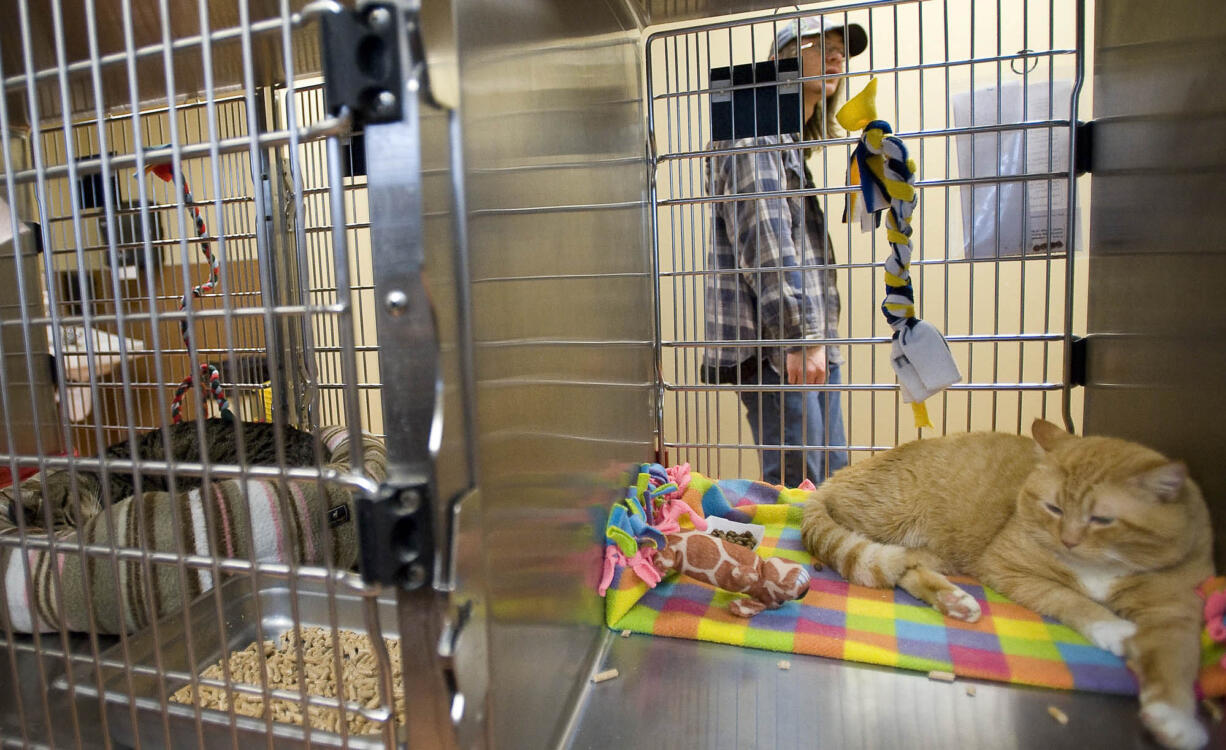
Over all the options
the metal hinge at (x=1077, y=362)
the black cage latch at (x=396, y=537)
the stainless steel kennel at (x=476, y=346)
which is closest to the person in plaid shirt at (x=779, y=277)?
the stainless steel kennel at (x=476, y=346)

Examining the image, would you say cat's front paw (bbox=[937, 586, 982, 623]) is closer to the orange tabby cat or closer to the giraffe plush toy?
the orange tabby cat

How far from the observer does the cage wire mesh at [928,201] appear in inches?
A: 31.6

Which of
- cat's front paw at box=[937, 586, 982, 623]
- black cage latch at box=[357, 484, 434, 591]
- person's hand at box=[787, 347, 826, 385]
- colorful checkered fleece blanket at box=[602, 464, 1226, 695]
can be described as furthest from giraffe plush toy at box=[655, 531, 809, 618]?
person's hand at box=[787, 347, 826, 385]

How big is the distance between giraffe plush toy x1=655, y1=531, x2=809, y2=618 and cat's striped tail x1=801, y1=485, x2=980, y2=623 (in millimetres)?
81

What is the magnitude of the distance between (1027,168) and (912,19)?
3.32 feet

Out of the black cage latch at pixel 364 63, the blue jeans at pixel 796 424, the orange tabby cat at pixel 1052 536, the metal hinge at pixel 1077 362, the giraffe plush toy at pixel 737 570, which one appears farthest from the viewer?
the blue jeans at pixel 796 424

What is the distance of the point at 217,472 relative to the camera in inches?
15.0

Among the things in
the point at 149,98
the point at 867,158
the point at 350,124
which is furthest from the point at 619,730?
the point at 149,98

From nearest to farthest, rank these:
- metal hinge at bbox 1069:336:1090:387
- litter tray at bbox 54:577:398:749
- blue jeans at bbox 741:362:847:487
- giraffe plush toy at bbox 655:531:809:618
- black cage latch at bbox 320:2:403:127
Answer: black cage latch at bbox 320:2:403:127, litter tray at bbox 54:577:398:749, giraffe plush toy at bbox 655:531:809:618, metal hinge at bbox 1069:336:1090:387, blue jeans at bbox 741:362:847:487

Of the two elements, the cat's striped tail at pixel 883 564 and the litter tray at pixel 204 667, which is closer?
the litter tray at pixel 204 667

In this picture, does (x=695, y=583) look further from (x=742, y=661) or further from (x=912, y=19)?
(x=912, y=19)

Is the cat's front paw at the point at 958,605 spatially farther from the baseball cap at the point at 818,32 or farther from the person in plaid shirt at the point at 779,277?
the baseball cap at the point at 818,32

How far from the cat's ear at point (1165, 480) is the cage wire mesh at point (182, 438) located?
0.63 metres

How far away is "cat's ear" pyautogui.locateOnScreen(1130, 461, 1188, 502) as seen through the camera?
0.58 meters
